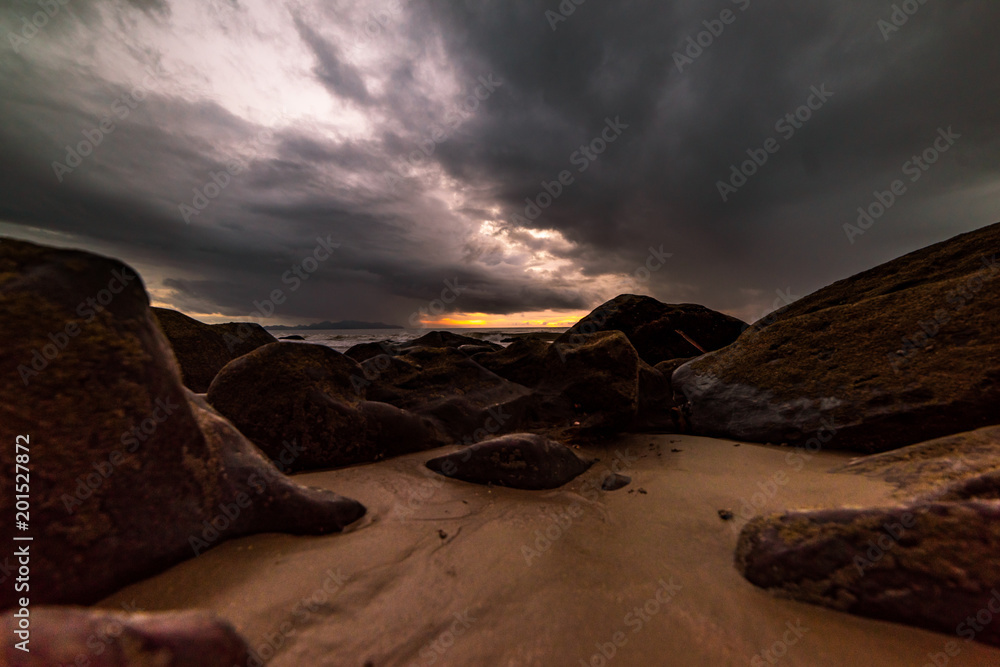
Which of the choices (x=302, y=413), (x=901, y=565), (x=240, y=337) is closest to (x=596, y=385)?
(x=901, y=565)

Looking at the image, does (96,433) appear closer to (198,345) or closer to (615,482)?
(615,482)

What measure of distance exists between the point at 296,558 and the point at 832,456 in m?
5.09

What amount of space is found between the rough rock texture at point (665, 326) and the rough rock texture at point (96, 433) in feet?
32.2

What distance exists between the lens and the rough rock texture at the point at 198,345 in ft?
25.4

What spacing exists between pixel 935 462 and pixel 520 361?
4.92 metres

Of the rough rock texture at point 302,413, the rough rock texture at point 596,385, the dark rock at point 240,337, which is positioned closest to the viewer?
the rough rock texture at point 302,413

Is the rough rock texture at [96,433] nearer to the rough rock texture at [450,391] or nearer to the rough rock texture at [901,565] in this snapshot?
the rough rock texture at [450,391]

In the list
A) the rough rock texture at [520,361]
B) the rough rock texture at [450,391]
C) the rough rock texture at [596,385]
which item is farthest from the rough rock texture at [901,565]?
the rough rock texture at [520,361]

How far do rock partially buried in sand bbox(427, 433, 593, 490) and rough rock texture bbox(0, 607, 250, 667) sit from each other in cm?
245

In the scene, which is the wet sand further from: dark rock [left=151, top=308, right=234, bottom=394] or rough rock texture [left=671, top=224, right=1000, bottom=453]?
dark rock [left=151, top=308, right=234, bottom=394]

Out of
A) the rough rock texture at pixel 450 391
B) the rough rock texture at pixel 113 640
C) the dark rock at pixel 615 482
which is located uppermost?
the rough rock texture at pixel 450 391

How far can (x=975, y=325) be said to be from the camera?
3.92 metres

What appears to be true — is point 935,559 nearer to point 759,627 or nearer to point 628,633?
point 759,627

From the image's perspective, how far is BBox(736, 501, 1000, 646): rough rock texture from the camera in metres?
1.64
